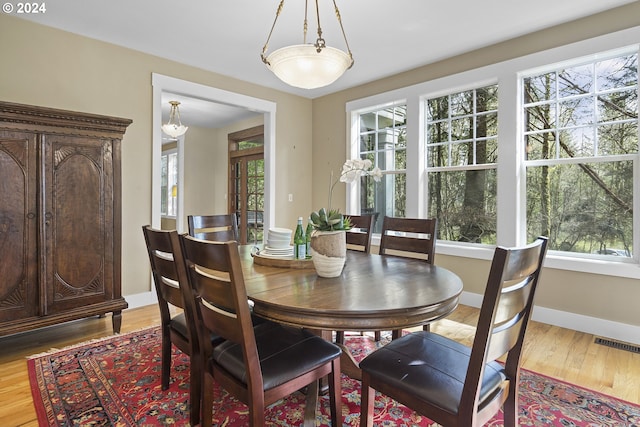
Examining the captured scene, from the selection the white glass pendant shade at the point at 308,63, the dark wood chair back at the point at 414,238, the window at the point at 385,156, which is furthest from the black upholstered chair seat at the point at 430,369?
the window at the point at 385,156

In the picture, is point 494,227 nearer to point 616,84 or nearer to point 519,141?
point 519,141

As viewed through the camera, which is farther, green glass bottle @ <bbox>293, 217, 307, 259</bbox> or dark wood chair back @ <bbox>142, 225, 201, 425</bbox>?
green glass bottle @ <bbox>293, 217, 307, 259</bbox>

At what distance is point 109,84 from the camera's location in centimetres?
341

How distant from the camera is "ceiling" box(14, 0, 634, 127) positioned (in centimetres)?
273

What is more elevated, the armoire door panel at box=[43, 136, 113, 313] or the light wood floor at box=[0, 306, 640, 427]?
the armoire door panel at box=[43, 136, 113, 313]

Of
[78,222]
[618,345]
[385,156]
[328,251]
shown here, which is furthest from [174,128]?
[618,345]

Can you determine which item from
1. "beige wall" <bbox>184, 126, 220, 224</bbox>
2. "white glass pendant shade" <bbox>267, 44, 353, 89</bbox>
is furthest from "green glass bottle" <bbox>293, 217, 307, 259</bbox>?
"beige wall" <bbox>184, 126, 220, 224</bbox>

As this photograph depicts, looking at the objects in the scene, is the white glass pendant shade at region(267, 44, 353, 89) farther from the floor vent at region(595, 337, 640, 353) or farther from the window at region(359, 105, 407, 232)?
the floor vent at region(595, 337, 640, 353)

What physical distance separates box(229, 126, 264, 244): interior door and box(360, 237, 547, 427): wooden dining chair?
5.00 meters

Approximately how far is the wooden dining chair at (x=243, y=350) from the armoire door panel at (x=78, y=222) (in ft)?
5.66

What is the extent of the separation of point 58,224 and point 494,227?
3.88 m

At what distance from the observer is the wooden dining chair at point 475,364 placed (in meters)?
1.08

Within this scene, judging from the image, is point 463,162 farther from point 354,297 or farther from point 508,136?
point 354,297

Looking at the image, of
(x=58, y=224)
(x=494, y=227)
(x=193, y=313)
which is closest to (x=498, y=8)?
(x=494, y=227)
